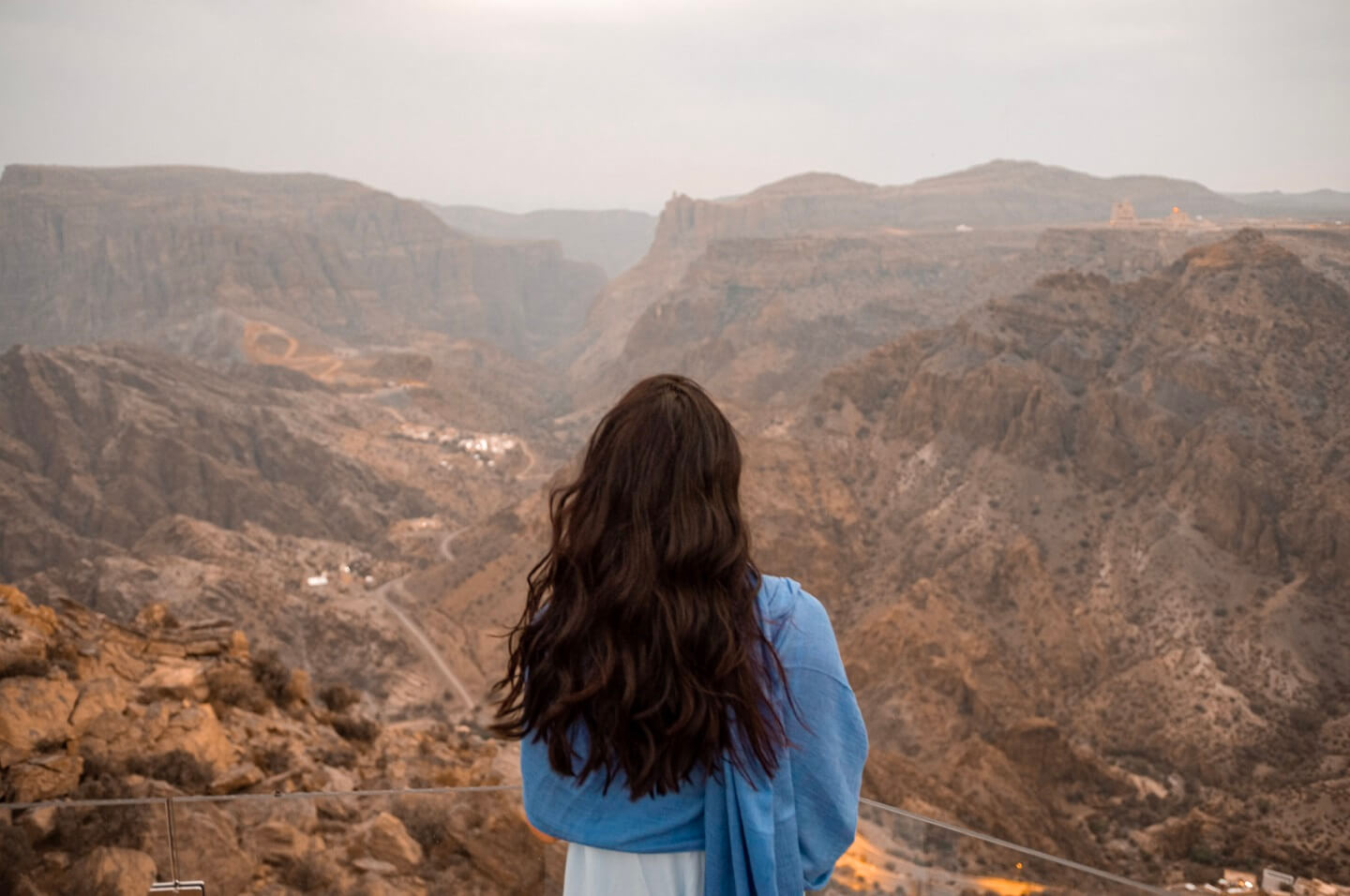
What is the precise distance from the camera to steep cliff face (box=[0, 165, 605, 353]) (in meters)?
91.8

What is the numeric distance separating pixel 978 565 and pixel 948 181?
9607 cm

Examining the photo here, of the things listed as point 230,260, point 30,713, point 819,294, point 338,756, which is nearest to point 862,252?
point 819,294

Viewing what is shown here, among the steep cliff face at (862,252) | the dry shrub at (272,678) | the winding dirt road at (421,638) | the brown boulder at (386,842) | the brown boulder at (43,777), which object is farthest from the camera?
the steep cliff face at (862,252)

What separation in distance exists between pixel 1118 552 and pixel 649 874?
94.9ft

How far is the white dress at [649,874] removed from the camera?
7.13 ft

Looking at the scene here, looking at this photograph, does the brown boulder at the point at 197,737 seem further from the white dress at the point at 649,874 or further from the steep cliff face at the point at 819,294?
the steep cliff face at the point at 819,294

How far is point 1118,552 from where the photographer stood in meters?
28.5

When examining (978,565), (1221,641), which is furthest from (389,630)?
(1221,641)

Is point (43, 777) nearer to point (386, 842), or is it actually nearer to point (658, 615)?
point (386, 842)

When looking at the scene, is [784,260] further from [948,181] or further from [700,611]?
[700,611]

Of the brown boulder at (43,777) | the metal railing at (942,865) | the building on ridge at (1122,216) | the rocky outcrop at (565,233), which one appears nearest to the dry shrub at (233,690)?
the brown boulder at (43,777)

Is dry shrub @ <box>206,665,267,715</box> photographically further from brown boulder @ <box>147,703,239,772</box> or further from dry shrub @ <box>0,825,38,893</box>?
dry shrub @ <box>0,825,38,893</box>

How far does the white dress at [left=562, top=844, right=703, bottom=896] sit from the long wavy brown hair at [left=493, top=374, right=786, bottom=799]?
0.58 ft

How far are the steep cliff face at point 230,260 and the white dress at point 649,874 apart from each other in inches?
3653
